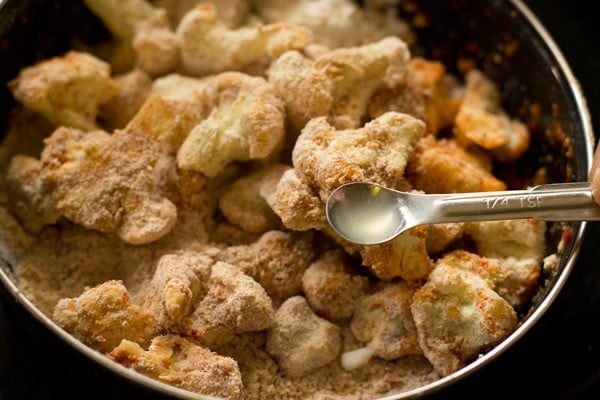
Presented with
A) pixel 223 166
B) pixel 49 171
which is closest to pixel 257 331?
pixel 223 166

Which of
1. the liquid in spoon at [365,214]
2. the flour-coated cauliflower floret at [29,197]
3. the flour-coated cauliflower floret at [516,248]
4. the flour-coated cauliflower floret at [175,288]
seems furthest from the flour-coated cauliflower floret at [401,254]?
the flour-coated cauliflower floret at [29,197]

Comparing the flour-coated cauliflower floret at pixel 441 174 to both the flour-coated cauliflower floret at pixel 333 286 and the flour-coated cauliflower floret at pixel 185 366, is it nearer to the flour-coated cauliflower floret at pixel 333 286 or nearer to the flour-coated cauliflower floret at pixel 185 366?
the flour-coated cauliflower floret at pixel 333 286

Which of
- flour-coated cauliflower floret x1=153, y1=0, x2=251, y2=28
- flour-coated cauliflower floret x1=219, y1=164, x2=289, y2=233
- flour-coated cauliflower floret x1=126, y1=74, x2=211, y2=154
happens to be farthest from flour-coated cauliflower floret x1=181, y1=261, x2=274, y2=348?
flour-coated cauliflower floret x1=153, y1=0, x2=251, y2=28

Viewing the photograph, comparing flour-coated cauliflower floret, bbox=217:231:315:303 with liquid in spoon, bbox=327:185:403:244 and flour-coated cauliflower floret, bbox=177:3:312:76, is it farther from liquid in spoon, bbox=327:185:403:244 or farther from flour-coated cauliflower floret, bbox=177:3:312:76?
flour-coated cauliflower floret, bbox=177:3:312:76

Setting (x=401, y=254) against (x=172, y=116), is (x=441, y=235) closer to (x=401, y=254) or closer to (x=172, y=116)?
(x=401, y=254)

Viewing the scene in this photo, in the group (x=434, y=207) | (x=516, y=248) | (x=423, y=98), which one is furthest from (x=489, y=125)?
(x=434, y=207)

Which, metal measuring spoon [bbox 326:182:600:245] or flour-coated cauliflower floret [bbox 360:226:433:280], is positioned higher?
metal measuring spoon [bbox 326:182:600:245]
